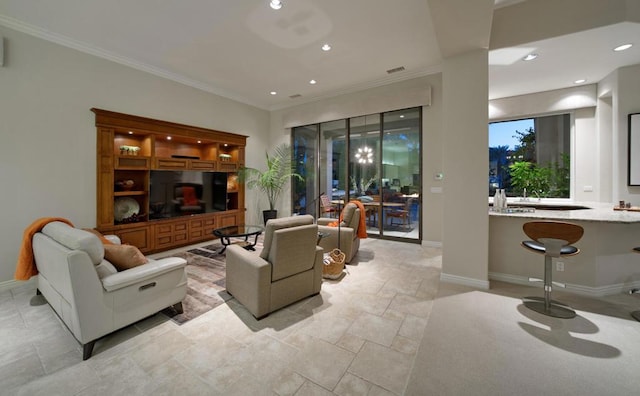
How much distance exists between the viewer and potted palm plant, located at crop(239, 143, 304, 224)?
635cm

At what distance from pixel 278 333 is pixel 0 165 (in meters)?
4.08

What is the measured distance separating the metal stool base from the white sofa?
11.6 ft

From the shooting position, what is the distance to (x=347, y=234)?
386cm

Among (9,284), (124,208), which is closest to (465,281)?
(124,208)

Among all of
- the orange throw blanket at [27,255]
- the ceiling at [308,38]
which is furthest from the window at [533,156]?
the orange throw blanket at [27,255]

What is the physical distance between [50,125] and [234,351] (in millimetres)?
4120

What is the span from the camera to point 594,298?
9.00 feet

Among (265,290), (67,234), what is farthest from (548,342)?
(67,234)

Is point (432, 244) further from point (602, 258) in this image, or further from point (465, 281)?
point (602, 258)

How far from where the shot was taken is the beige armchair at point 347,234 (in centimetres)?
387

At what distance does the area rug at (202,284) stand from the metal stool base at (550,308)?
3.20 meters

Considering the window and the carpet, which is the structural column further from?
the window

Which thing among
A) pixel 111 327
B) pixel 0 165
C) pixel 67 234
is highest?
pixel 0 165

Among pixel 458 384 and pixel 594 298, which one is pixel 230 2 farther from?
pixel 594 298
